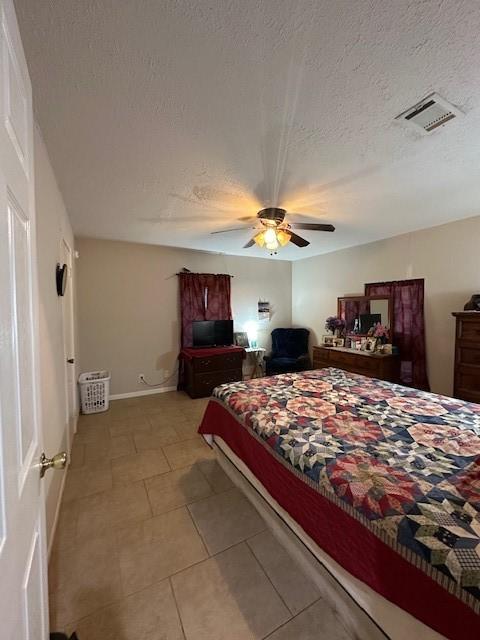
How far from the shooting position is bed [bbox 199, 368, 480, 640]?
857 mm

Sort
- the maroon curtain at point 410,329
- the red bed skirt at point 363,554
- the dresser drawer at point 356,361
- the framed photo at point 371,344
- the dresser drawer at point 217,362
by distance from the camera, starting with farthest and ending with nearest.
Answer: the dresser drawer at point 217,362, the framed photo at point 371,344, the dresser drawer at point 356,361, the maroon curtain at point 410,329, the red bed skirt at point 363,554

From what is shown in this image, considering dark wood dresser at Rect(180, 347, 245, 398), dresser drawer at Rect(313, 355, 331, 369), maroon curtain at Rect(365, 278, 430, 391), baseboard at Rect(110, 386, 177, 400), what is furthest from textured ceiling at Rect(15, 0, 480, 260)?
baseboard at Rect(110, 386, 177, 400)

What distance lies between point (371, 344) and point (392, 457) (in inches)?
112

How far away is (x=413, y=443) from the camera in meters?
1.48

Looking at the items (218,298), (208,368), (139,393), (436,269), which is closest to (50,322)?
(208,368)

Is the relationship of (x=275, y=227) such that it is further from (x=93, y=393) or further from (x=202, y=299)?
(x=93, y=393)

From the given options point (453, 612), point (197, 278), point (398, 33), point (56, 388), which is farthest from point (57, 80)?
point (197, 278)

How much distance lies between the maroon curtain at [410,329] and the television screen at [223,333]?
2516 mm

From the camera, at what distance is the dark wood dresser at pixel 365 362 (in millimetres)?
3629

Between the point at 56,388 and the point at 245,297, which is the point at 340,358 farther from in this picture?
the point at 56,388

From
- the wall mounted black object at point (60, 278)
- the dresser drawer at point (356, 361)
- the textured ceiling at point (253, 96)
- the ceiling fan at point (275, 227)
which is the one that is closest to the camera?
the textured ceiling at point (253, 96)

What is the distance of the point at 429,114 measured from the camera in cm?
Result: 144

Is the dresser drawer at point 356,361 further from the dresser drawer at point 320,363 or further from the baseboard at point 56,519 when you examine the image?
the baseboard at point 56,519

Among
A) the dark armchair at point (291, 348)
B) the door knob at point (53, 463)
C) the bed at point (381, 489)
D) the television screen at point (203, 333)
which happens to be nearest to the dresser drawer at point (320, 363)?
the dark armchair at point (291, 348)
